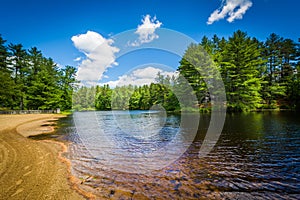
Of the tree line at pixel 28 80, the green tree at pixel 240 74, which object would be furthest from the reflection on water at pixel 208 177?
the tree line at pixel 28 80

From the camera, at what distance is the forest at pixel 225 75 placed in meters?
32.4

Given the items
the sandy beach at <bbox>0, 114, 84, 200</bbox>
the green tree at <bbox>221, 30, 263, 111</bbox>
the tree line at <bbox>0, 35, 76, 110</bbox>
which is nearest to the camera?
the sandy beach at <bbox>0, 114, 84, 200</bbox>

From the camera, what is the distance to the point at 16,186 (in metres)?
4.10

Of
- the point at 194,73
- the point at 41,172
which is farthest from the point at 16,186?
the point at 194,73

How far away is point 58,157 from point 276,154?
965cm

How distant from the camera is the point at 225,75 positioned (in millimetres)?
34375

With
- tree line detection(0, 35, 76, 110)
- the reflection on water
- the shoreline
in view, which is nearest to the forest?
tree line detection(0, 35, 76, 110)

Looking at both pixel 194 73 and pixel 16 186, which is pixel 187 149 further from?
pixel 194 73

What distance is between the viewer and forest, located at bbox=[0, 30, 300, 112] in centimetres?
3244

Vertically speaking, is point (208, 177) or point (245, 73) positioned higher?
point (245, 73)

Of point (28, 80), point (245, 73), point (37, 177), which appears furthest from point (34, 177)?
point (28, 80)

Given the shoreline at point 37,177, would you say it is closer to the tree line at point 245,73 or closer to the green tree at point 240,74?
the tree line at point 245,73

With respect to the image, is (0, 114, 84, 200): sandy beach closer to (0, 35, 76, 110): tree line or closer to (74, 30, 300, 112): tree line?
(74, 30, 300, 112): tree line

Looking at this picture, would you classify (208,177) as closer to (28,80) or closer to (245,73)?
(245,73)
